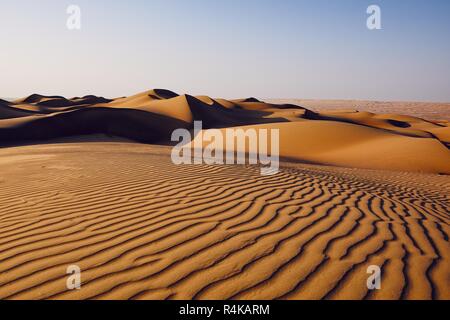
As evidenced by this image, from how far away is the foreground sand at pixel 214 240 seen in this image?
8.19 ft

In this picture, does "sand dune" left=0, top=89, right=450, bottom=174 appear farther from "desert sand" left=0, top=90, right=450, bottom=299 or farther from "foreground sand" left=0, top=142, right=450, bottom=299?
"foreground sand" left=0, top=142, right=450, bottom=299

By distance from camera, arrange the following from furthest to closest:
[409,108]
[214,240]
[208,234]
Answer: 1. [409,108]
2. [208,234]
3. [214,240]

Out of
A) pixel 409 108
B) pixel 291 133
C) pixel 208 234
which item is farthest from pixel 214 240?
pixel 409 108

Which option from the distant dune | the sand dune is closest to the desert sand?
the sand dune

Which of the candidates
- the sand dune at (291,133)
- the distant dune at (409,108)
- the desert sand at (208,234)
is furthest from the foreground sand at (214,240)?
the distant dune at (409,108)

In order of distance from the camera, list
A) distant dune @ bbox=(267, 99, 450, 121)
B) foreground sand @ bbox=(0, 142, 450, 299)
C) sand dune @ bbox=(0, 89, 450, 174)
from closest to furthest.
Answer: foreground sand @ bbox=(0, 142, 450, 299) < sand dune @ bbox=(0, 89, 450, 174) < distant dune @ bbox=(267, 99, 450, 121)

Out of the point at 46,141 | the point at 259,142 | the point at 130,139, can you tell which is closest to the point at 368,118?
the point at 259,142

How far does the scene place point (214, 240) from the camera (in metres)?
3.18

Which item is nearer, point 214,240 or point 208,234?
point 214,240

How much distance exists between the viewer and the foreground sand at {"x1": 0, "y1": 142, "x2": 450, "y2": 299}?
98.3 inches

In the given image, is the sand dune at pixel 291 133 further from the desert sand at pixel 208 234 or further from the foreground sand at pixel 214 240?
the foreground sand at pixel 214 240

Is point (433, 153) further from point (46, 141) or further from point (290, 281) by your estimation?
point (46, 141)

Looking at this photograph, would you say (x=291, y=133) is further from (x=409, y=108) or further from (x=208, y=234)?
(x=409, y=108)
